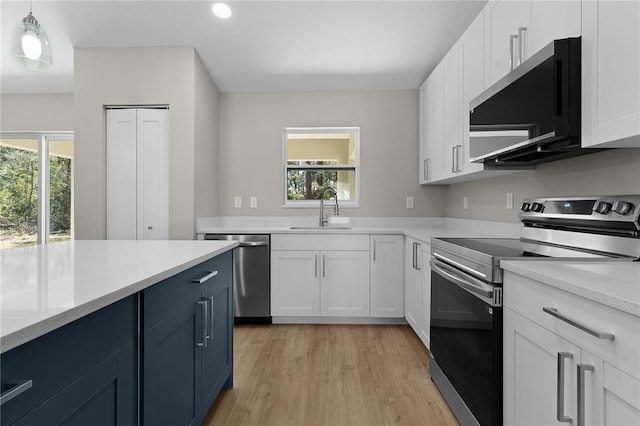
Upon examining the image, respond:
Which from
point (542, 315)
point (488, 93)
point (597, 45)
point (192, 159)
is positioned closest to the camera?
point (542, 315)

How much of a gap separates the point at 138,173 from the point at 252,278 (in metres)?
1.42

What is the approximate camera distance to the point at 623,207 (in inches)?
49.8

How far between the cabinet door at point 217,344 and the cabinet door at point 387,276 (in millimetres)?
1645

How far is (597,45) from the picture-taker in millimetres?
1301

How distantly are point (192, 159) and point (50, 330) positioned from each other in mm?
2662

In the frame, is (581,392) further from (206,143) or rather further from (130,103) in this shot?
(130,103)

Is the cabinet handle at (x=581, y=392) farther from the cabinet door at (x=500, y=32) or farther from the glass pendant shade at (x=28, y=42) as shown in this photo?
the glass pendant shade at (x=28, y=42)

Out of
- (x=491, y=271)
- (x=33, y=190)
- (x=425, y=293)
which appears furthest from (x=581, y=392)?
(x=33, y=190)

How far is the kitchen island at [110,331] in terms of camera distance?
2.21 ft

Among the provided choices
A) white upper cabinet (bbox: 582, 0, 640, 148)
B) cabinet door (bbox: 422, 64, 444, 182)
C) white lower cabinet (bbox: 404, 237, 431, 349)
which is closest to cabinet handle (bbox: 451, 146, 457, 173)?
cabinet door (bbox: 422, 64, 444, 182)

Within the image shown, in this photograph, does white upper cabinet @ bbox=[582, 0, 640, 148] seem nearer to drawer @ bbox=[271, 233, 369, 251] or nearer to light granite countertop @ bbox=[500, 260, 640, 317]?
light granite countertop @ bbox=[500, 260, 640, 317]

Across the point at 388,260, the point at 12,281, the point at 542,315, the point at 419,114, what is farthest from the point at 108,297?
the point at 419,114

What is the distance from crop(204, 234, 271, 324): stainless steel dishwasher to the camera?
3365mm

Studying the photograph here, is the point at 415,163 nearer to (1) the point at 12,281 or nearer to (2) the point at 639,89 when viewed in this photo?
(2) the point at 639,89
